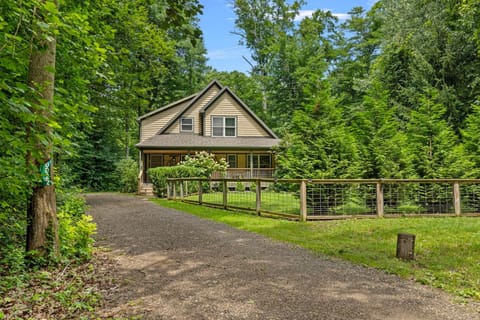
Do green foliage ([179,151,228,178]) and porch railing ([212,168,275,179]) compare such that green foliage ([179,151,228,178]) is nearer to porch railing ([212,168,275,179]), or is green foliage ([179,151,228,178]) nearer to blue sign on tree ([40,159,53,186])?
porch railing ([212,168,275,179])

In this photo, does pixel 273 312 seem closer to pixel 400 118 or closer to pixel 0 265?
pixel 0 265

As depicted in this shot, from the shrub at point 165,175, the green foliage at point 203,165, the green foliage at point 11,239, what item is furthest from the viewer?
the green foliage at point 203,165

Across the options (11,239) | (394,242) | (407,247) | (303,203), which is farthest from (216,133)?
(407,247)

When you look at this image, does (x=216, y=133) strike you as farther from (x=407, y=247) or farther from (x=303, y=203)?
(x=407, y=247)

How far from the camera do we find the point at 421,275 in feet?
13.6

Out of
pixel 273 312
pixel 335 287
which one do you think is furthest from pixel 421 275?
pixel 273 312

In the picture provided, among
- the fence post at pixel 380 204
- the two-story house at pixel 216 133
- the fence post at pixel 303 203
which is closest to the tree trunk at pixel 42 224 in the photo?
the fence post at pixel 303 203

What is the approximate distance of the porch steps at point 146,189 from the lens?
20.0 m

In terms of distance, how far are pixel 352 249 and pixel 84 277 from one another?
162 inches

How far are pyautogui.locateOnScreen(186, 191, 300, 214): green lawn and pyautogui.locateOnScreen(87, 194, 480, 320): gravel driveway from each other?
321 cm

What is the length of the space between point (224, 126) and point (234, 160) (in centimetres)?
260

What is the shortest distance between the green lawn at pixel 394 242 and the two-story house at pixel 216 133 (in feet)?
44.0

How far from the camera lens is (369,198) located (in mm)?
9250

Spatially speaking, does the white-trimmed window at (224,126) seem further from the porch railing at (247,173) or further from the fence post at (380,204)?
the fence post at (380,204)
